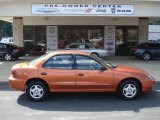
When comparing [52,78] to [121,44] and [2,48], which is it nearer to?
[2,48]

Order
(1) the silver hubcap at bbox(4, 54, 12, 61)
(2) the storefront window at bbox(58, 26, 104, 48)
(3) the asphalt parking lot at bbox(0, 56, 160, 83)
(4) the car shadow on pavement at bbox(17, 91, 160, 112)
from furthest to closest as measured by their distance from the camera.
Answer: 1. (2) the storefront window at bbox(58, 26, 104, 48)
2. (1) the silver hubcap at bbox(4, 54, 12, 61)
3. (3) the asphalt parking lot at bbox(0, 56, 160, 83)
4. (4) the car shadow on pavement at bbox(17, 91, 160, 112)

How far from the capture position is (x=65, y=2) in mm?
23656

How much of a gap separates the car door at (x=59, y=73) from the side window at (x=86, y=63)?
0.22 meters

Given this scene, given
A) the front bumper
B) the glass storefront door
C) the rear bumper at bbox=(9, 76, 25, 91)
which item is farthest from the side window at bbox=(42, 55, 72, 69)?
the glass storefront door

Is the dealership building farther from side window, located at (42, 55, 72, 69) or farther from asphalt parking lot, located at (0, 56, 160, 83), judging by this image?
side window, located at (42, 55, 72, 69)

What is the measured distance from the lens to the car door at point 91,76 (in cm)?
1033

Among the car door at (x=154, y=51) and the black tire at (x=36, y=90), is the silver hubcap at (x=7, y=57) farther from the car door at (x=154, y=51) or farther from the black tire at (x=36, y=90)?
the black tire at (x=36, y=90)

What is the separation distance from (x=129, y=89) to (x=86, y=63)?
1.44 meters

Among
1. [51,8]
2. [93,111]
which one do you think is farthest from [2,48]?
[93,111]

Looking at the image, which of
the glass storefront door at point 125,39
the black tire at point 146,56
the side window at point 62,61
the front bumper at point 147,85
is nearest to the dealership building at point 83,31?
the glass storefront door at point 125,39

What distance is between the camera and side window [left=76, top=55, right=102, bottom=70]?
10438mm

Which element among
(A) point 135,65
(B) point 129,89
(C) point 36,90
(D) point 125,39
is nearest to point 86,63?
(B) point 129,89

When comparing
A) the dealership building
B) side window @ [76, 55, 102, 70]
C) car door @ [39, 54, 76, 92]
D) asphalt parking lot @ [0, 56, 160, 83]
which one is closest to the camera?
car door @ [39, 54, 76, 92]

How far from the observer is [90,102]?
10.3 meters
